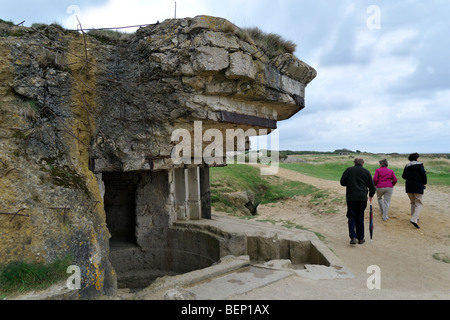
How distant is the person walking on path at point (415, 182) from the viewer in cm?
755

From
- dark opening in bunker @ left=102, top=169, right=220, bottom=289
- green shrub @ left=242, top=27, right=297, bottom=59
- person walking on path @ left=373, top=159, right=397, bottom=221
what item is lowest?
dark opening in bunker @ left=102, top=169, right=220, bottom=289

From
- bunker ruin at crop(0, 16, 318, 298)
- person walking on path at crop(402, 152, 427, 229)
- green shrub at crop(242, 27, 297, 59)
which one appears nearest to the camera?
bunker ruin at crop(0, 16, 318, 298)

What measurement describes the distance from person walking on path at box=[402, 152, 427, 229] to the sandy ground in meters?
0.36

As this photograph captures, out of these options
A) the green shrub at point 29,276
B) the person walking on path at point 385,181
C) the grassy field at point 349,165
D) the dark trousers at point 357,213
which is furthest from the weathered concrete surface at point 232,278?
the grassy field at point 349,165

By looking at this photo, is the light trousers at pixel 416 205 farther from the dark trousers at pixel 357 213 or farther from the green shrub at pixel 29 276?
the green shrub at pixel 29 276

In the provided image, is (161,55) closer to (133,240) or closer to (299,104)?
(299,104)

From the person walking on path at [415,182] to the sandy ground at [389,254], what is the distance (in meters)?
0.36

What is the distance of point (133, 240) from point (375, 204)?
721 centimetres

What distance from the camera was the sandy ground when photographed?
3646mm

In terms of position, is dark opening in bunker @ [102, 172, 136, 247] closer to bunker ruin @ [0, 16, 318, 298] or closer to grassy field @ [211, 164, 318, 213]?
bunker ruin @ [0, 16, 318, 298]

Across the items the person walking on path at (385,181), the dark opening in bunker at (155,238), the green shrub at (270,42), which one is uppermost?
the green shrub at (270,42)

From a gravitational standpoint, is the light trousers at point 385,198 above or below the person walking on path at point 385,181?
below

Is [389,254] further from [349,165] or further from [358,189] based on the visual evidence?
[349,165]

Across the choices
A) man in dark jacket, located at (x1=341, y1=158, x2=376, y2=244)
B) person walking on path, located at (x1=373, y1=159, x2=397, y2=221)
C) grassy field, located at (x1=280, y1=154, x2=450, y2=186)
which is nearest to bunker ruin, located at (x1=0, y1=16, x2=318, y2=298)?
man in dark jacket, located at (x1=341, y1=158, x2=376, y2=244)
